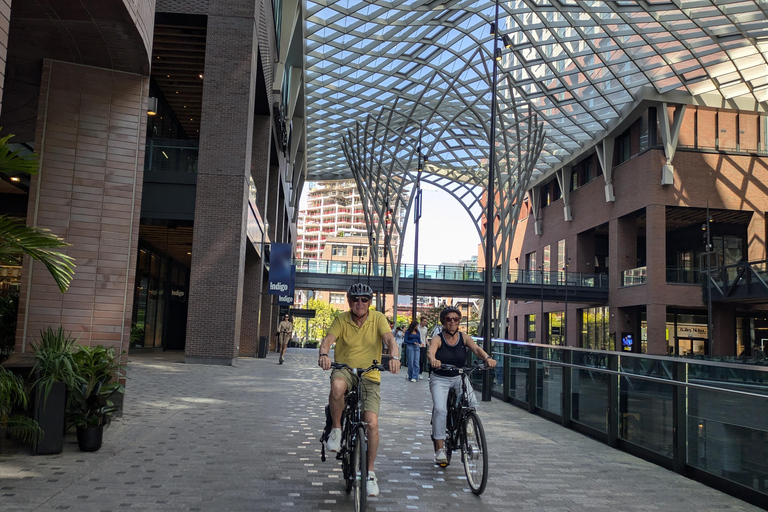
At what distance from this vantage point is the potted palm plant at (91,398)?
721 centimetres

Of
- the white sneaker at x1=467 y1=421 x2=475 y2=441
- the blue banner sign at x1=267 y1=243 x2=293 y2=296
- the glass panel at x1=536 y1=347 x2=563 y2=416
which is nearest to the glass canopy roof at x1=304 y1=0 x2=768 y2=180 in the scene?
the blue banner sign at x1=267 y1=243 x2=293 y2=296

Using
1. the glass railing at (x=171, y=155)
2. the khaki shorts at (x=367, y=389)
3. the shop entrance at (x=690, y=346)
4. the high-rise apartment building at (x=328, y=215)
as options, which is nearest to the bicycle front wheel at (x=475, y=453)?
the khaki shorts at (x=367, y=389)

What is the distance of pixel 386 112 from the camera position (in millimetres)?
51312

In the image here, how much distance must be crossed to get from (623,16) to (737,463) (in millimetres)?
33466

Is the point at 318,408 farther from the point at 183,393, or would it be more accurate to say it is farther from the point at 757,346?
the point at 757,346

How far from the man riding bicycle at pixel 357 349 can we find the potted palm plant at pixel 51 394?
2.88 meters

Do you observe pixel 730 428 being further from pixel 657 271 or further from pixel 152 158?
pixel 657 271

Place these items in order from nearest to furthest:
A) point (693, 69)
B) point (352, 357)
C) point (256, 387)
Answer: point (352, 357), point (256, 387), point (693, 69)

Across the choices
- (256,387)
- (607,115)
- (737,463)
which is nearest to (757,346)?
(607,115)

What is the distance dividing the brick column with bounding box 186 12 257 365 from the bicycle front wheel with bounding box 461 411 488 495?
15720mm

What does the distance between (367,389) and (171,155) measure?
1793 centimetres

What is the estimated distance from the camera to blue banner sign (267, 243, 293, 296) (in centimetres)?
2862

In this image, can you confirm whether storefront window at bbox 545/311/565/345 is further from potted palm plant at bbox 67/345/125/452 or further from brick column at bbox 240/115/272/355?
potted palm plant at bbox 67/345/125/452

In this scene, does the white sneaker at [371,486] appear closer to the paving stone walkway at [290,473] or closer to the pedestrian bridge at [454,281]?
the paving stone walkway at [290,473]
